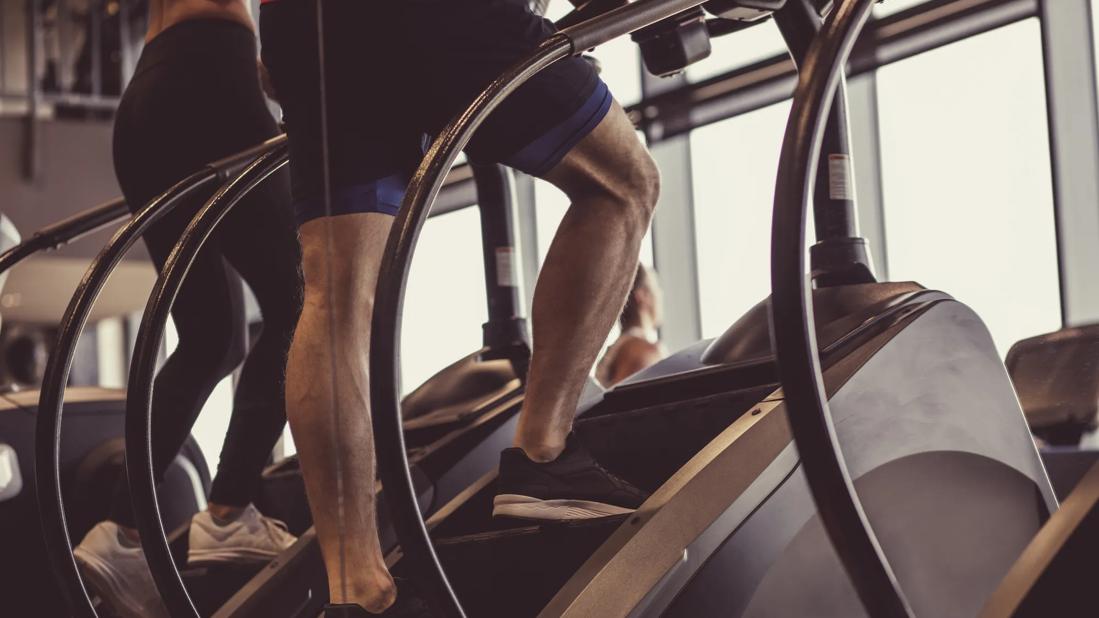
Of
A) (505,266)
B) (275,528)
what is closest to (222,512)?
(275,528)

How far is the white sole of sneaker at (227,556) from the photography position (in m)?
2.31

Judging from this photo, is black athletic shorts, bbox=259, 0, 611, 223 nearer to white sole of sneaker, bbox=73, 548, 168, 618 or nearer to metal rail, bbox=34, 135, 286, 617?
metal rail, bbox=34, 135, 286, 617

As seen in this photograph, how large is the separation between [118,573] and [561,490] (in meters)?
0.99

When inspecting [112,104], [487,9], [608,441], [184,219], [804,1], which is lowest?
[608,441]

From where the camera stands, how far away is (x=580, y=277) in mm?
1682

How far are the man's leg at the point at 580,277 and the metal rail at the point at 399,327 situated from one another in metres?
0.28

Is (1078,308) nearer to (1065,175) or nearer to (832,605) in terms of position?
(1065,175)

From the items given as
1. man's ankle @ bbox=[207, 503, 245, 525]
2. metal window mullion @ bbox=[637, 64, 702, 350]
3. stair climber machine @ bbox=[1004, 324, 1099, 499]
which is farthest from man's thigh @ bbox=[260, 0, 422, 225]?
metal window mullion @ bbox=[637, 64, 702, 350]

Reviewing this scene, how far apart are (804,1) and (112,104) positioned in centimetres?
266

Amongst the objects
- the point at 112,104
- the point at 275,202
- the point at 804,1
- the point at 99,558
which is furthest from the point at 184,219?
the point at 112,104

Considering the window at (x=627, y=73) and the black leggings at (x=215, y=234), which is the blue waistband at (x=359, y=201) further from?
the window at (x=627, y=73)

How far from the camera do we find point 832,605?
1768 millimetres

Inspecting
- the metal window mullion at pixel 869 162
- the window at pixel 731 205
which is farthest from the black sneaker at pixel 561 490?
the metal window mullion at pixel 869 162

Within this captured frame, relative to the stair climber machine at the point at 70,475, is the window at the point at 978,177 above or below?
above
